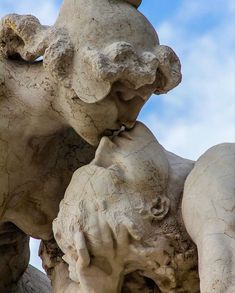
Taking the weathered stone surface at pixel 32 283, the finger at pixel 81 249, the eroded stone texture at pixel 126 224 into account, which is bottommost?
the weathered stone surface at pixel 32 283

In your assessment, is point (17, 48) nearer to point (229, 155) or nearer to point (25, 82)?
point (25, 82)

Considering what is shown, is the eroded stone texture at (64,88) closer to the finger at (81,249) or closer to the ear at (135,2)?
the ear at (135,2)

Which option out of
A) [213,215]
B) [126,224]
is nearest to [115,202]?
[126,224]

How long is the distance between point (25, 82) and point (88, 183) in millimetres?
→ 352

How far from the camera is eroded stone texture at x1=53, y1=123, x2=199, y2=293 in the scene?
181 centimetres

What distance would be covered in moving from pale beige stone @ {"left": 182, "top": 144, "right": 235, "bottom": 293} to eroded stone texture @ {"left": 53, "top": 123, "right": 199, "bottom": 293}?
2.7 inches

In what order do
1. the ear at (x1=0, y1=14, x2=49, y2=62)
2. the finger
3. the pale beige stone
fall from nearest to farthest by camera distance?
the pale beige stone
the finger
the ear at (x1=0, y1=14, x2=49, y2=62)

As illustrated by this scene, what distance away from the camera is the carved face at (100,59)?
186 cm

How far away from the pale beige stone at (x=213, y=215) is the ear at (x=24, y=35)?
48 cm

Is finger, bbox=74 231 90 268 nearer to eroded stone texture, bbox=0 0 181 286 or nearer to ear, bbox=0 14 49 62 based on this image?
eroded stone texture, bbox=0 0 181 286

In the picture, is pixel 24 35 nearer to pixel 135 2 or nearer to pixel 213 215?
pixel 135 2

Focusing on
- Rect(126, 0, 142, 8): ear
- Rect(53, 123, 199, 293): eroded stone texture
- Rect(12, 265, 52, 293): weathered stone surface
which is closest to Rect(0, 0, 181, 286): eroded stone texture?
Rect(126, 0, 142, 8): ear

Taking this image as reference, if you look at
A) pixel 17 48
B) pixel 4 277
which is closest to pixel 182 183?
pixel 17 48

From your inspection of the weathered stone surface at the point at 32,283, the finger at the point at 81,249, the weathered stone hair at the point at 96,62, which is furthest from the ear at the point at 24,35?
the weathered stone surface at the point at 32,283
